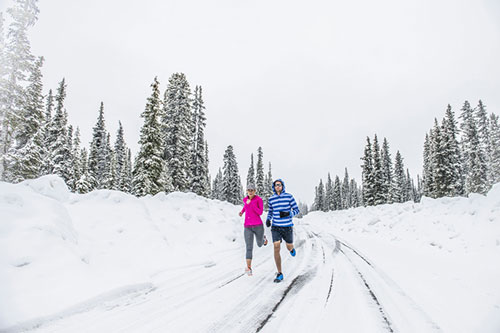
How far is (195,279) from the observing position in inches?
217

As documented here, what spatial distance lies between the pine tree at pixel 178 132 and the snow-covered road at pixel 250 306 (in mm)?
20000

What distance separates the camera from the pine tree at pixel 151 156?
21719 mm

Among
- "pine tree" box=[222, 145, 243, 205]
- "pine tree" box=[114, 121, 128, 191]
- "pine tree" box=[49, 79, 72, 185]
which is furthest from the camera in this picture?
"pine tree" box=[222, 145, 243, 205]

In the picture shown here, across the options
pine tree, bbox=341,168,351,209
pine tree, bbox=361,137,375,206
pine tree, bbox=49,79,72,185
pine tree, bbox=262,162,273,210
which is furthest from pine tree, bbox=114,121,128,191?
pine tree, bbox=341,168,351,209

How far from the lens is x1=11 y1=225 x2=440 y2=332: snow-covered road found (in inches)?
127

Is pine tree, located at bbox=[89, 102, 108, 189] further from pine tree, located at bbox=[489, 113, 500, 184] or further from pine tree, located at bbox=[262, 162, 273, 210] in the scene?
pine tree, located at bbox=[489, 113, 500, 184]

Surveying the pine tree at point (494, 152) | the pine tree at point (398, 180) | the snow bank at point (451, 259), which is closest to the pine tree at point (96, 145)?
the snow bank at point (451, 259)

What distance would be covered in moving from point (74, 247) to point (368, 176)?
4251 cm

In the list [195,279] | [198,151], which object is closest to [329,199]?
[198,151]

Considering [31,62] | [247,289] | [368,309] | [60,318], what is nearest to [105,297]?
[60,318]

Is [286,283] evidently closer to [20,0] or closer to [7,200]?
[7,200]

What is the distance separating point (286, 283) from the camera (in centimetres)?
525

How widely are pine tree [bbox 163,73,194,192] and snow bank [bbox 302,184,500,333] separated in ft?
61.4

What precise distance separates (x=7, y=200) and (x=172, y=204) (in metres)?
6.34
